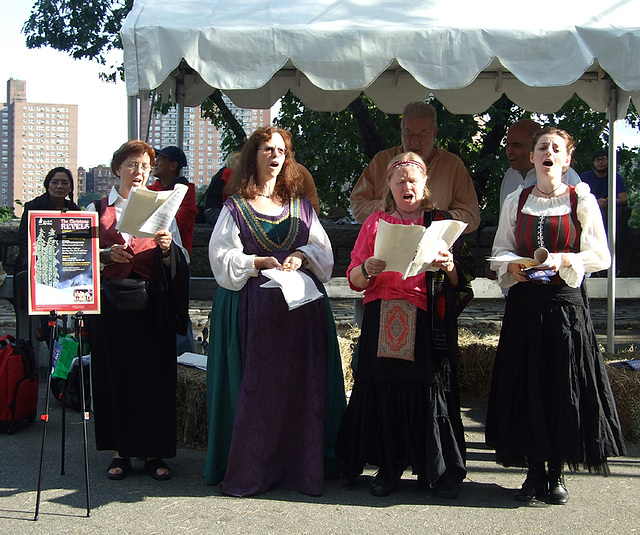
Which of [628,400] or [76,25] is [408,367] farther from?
[76,25]

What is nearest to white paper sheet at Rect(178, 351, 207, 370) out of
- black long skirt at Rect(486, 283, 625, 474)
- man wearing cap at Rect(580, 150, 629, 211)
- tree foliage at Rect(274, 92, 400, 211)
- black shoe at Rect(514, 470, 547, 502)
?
black long skirt at Rect(486, 283, 625, 474)

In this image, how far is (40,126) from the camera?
88.2 metres

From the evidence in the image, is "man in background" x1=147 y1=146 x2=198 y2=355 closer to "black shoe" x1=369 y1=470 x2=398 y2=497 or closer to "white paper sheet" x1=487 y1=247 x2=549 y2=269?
"black shoe" x1=369 y1=470 x2=398 y2=497

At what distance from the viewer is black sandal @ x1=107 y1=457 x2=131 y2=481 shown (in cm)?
430

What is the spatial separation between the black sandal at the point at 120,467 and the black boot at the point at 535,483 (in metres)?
2.12

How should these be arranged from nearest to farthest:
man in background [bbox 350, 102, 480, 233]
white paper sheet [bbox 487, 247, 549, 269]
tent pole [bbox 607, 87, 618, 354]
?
1. white paper sheet [bbox 487, 247, 549, 269]
2. man in background [bbox 350, 102, 480, 233]
3. tent pole [bbox 607, 87, 618, 354]

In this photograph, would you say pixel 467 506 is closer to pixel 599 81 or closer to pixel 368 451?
pixel 368 451

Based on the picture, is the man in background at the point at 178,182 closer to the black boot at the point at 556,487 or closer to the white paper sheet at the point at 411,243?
the white paper sheet at the point at 411,243

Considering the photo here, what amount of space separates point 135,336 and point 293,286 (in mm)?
982

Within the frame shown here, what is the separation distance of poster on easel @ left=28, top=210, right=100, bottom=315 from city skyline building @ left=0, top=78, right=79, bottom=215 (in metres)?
84.0

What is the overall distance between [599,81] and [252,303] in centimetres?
361

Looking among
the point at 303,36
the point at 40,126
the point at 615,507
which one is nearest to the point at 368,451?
the point at 615,507

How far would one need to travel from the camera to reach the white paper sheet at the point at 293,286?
392 cm

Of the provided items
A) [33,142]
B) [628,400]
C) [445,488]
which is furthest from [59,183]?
→ [33,142]
